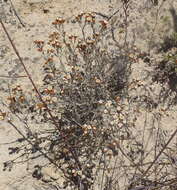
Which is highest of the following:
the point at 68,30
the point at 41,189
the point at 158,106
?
the point at 68,30

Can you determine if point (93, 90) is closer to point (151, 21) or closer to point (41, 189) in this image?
point (41, 189)

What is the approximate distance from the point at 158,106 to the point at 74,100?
4.15 ft

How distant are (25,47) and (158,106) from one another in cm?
228

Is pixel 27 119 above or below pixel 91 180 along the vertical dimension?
above

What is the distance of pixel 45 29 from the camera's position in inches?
199

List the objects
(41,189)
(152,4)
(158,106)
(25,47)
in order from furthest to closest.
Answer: (152,4) → (25,47) → (158,106) → (41,189)

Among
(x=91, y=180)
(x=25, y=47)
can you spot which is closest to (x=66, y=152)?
(x=91, y=180)

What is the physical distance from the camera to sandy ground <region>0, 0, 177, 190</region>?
443cm

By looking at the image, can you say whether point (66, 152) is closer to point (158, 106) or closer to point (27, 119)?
point (27, 119)

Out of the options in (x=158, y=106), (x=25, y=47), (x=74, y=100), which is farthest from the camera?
(x=25, y=47)

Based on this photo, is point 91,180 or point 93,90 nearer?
point 91,180

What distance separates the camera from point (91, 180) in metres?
3.48

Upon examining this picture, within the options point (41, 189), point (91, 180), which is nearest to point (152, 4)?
point (91, 180)

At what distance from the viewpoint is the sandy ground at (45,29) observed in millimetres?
4434
